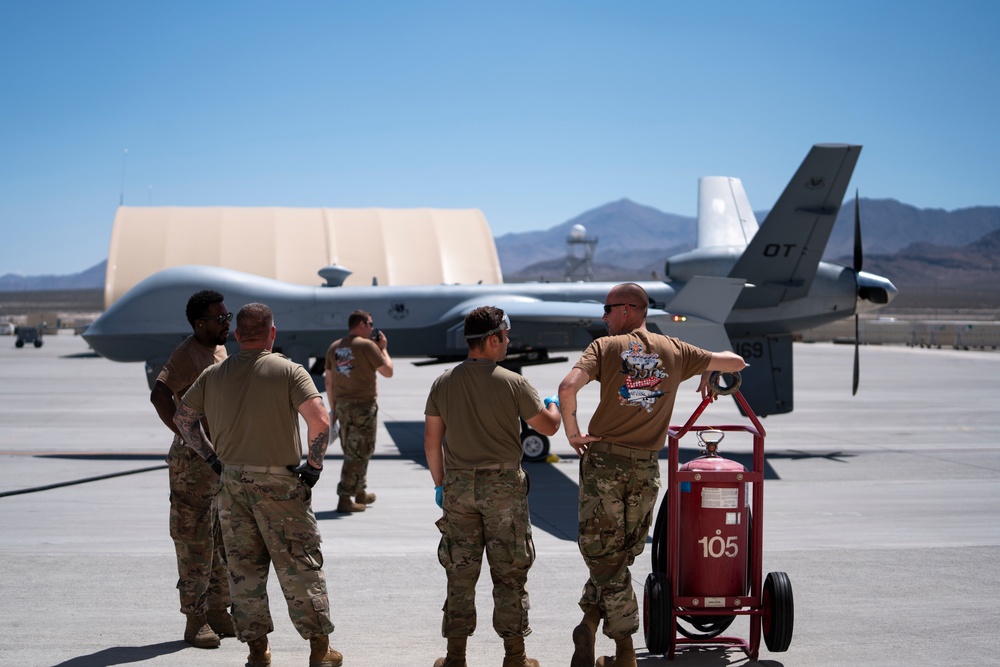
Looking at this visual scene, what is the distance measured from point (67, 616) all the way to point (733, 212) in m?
15.4

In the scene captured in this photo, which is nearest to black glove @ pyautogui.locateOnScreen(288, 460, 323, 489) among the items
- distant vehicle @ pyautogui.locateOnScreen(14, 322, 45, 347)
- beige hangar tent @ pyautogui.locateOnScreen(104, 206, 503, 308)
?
beige hangar tent @ pyautogui.locateOnScreen(104, 206, 503, 308)

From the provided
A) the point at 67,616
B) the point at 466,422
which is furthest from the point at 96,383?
the point at 466,422

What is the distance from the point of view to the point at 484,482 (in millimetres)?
5289

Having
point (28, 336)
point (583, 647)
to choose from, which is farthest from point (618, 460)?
point (28, 336)

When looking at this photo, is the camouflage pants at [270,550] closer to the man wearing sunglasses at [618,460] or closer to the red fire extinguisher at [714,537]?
the man wearing sunglasses at [618,460]

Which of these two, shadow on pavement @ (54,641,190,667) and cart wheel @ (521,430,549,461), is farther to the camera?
cart wheel @ (521,430,549,461)

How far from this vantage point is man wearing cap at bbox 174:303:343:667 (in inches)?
208

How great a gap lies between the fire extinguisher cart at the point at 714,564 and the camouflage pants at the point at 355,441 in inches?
202

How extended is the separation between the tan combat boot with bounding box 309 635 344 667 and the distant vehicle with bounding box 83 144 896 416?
31.4 feet

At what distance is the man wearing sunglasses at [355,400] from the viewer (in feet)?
34.0

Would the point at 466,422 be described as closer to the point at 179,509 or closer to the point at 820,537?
the point at 179,509

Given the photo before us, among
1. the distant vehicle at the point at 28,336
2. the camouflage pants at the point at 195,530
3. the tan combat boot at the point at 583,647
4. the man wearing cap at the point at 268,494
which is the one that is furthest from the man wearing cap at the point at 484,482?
the distant vehicle at the point at 28,336

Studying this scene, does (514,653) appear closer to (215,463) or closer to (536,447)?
(215,463)

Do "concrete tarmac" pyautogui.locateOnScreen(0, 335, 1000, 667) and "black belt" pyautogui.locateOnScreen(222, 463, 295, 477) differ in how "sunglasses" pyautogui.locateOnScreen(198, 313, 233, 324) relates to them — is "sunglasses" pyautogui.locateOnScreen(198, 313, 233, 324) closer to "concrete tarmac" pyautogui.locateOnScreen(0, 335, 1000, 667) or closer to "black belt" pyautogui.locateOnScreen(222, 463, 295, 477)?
"black belt" pyautogui.locateOnScreen(222, 463, 295, 477)
